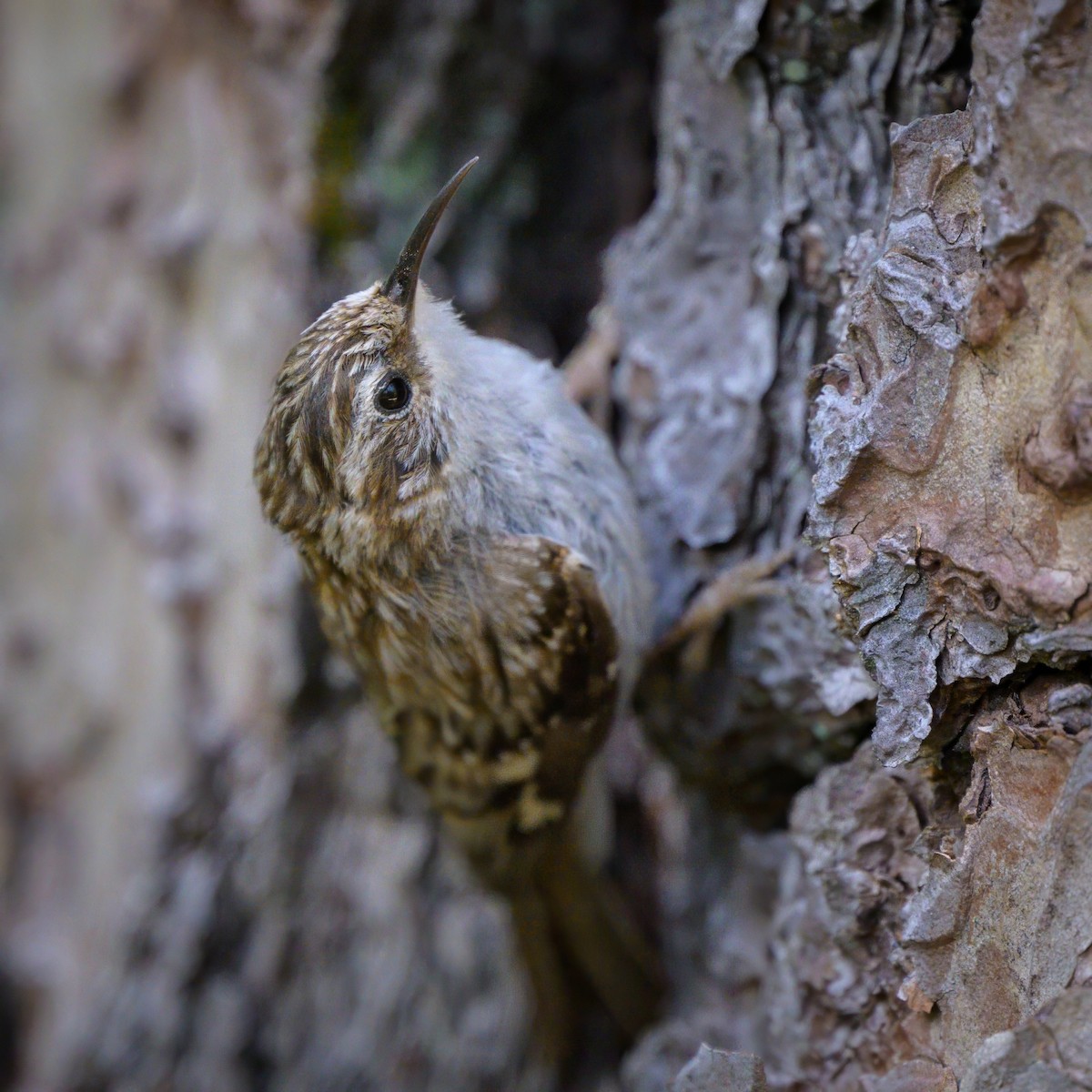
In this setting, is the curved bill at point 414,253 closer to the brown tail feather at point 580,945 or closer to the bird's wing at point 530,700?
the bird's wing at point 530,700

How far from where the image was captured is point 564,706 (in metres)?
2.42

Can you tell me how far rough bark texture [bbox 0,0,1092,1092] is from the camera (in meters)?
1.45

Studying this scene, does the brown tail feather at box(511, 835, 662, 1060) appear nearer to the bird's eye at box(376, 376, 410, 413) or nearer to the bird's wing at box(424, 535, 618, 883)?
the bird's wing at box(424, 535, 618, 883)

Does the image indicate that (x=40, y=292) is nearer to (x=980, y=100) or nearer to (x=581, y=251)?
(x=581, y=251)

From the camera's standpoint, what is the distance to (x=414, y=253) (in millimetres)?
2123

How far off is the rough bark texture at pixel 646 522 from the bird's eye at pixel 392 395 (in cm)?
67

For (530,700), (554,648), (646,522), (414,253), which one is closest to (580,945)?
(530,700)

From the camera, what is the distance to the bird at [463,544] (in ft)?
7.21

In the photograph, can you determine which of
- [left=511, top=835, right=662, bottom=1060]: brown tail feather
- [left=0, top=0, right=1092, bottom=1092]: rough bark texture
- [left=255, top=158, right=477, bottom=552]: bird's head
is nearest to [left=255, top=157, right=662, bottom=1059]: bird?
[left=255, top=158, right=477, bottom=552]: bird's head

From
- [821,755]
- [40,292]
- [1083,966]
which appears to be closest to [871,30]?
[821,755]

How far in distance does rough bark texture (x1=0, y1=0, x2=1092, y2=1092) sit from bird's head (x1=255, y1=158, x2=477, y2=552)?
0.64 meters

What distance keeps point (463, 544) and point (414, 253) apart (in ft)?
1.94

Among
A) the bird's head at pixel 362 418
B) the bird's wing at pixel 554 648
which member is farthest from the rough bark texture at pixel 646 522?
the bird's head at pixel 362 418

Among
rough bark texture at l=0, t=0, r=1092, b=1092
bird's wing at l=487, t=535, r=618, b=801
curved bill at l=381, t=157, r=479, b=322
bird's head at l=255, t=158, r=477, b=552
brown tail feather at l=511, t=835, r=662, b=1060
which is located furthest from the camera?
brown tail feather at l=511, t=835, r=662, b=1060
